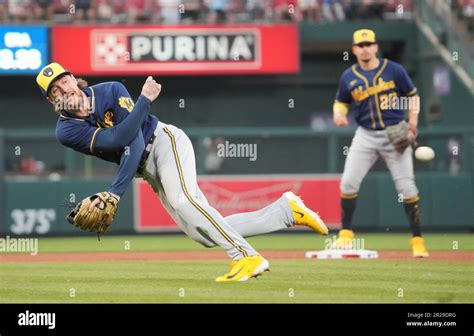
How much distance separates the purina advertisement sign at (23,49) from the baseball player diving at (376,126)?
765 centimetres

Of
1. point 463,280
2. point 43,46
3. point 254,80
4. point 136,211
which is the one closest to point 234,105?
point 254,80

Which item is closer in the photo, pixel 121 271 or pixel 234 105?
pixel 121 271

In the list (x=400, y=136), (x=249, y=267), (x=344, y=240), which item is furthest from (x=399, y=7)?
(x=249, y=267)

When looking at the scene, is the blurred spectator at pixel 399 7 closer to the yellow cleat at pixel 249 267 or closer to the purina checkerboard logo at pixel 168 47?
the purina checkerboard logo at pixel 168 47

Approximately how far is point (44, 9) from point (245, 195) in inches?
205

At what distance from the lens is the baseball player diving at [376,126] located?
917 cm

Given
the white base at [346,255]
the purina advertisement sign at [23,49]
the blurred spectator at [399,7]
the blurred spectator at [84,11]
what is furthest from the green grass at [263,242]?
the blurred spectator at [399,7]

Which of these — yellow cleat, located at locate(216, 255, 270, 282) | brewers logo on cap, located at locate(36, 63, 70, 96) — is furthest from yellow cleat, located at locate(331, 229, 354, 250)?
brewers logo on cap, located at locate(36, 63, 70, 96)

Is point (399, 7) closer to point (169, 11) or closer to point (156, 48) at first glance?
point (169, 11)

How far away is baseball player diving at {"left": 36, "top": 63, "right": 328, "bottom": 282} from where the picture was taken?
21.1 ft

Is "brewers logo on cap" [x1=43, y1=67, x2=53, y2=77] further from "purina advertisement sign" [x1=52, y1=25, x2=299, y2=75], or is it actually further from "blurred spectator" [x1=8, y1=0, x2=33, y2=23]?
"purina advertisement sign" [x1=52, y1=25, x2=299, y2=75]

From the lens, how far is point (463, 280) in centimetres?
733
